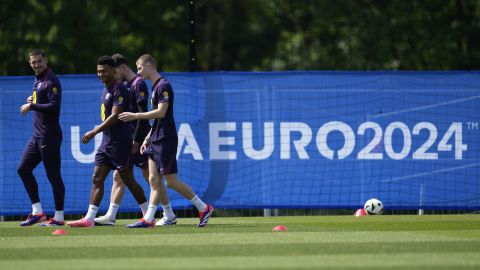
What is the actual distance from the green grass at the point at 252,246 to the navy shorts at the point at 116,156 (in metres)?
0.80

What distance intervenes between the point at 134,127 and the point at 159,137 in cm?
110

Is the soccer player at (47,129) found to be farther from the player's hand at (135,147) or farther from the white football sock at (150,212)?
the white football sock at (150,212)

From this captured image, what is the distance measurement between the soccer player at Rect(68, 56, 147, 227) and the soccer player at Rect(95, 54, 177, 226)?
12 centimetres

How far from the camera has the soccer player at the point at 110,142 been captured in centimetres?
1419

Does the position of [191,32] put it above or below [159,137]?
above

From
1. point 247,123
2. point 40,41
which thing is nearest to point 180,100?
point 247,123

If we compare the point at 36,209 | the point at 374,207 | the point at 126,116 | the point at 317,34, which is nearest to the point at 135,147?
the point at 126,116

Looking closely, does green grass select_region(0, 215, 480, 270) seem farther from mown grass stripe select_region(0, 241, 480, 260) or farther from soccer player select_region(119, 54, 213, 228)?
soccer player select_region(119, 54, 213, 228)

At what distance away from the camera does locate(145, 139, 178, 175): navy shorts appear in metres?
13.7

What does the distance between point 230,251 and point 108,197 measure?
6.28 m

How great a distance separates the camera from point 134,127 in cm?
1473

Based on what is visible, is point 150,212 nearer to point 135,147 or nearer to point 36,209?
point 135,147

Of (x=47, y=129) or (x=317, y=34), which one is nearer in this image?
(x=47, y=129)

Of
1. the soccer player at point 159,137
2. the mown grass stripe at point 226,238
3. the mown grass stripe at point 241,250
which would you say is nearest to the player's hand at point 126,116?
the soccer player at point 159,137
